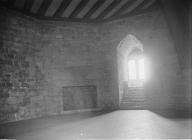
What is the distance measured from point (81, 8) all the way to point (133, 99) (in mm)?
3765

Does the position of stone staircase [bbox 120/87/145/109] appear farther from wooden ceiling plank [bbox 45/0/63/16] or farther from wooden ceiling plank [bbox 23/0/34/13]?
wooden ceiling plank [bbox 23/0/34/13]

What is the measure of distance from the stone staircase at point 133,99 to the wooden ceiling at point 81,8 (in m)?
3.00

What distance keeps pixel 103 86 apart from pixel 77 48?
1670mm

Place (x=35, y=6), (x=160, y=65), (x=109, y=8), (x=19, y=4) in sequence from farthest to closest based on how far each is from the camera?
(x=160, y=65), (x=109, y=8), (x=35, y=6), (x=19, y=4)

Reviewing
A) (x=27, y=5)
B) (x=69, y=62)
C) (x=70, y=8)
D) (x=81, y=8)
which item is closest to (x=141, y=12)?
(x=81, y=8)

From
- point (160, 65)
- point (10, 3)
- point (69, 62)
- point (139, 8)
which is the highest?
point (139, 8)

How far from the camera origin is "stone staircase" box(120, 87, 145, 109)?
676 cm

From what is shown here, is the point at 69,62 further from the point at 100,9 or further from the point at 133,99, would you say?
the point at 133,99

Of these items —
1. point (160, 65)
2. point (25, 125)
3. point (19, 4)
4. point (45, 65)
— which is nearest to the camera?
point (25, 125)

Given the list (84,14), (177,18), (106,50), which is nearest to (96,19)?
(84,14)

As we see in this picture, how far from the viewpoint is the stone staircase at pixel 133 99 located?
6.76m

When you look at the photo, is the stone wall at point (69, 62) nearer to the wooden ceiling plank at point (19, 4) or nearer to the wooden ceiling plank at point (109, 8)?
the wooden ceiling plank at point (19, 4)

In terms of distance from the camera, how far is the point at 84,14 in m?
6.55

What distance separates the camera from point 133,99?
720 centimetres
